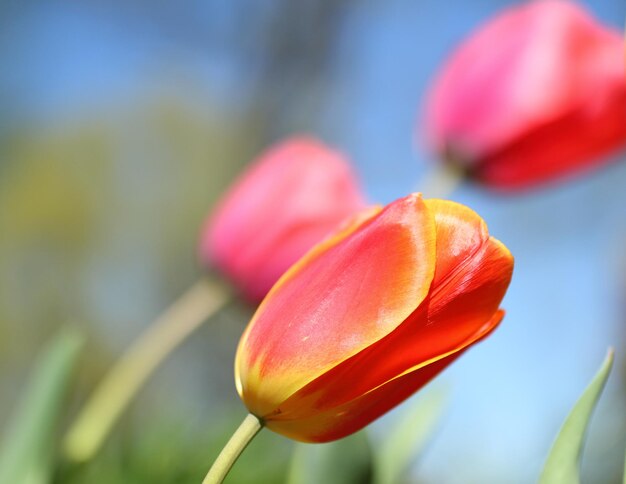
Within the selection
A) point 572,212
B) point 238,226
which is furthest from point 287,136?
point 238,226

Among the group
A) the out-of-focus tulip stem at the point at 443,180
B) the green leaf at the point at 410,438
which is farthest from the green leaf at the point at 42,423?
the out-of-focus tulip stem at the point at 443,180

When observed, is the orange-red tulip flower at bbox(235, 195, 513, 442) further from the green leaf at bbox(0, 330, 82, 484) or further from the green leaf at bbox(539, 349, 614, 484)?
the green leaf at bbox(0, 330, 82, 484)

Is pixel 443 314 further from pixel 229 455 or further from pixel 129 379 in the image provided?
pixel 129 379

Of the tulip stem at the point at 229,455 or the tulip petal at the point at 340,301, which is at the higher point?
the tulip petal at the point at 340,301

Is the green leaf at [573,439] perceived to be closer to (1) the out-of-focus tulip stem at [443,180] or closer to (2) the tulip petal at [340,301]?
(2) the tulip petal at [340,301]

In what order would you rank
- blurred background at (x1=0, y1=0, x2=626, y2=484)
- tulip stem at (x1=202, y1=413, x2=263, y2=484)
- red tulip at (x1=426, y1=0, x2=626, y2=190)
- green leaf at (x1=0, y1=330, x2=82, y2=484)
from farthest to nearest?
blurred background at (x1=0, y1=0, x2=626, y2=484) → red tulip at (x1=426, y1=0, x2=626, y2=190) → green leaf at (x1=0, y1=330, x2=82, y2=484) → tulip stem at (x1=202, y1=413, x2=263, y2=484)

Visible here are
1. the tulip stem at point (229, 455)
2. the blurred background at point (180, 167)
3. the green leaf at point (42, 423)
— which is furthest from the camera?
the blurred background at point (180, 167)

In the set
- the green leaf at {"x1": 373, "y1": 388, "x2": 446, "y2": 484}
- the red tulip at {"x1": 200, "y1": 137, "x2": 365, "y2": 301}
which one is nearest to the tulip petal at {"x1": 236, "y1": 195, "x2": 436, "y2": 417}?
the green leaf at {"x1": 373, "y1": 388, "x2": 446, "y2": 484}
